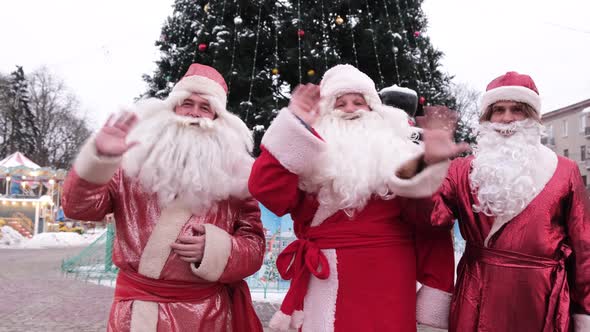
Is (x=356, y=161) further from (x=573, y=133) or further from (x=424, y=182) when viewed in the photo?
(x=573, y=133)

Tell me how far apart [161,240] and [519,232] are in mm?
1716

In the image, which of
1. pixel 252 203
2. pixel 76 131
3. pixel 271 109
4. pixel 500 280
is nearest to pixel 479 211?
pixel 500 280

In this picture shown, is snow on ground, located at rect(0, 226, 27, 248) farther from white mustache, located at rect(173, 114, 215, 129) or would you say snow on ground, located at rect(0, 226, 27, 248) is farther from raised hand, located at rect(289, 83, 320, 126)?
raised hand, located at rect(289, 83, 320, 126)

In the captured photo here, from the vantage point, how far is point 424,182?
86.2 inches

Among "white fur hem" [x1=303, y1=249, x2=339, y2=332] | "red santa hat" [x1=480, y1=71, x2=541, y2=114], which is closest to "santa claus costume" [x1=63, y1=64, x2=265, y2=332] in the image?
"white fur hem" [x1=303, y1=249, x2=339, y2=332]

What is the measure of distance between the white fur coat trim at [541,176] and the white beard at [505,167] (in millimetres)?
14

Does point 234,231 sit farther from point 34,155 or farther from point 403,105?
point 34,155

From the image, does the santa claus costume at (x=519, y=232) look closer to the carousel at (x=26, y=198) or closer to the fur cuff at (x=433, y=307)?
the fur cuff at (x=433, y=307)

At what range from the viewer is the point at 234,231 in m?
2.72

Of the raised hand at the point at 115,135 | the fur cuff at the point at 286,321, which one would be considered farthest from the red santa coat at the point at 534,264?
the raised hand at the point at 115,135

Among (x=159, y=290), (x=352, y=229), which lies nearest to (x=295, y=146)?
(x=352, y=229)

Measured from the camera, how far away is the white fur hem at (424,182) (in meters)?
2.17

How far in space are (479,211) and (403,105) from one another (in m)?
2.02

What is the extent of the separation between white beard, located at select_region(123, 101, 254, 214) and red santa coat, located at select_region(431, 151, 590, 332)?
42.7 inches
